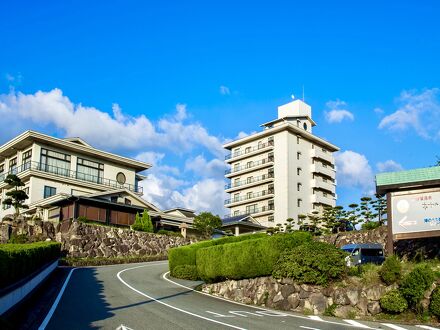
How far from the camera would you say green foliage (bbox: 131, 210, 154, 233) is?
183ft

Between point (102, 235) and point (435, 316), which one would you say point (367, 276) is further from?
point (102, 235)

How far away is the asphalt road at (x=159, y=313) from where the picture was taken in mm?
15316

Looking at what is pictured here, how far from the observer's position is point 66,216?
55.2m

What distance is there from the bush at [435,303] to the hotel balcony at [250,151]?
69243 mm

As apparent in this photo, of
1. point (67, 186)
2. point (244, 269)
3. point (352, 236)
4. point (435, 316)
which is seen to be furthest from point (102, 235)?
point (435, 316)

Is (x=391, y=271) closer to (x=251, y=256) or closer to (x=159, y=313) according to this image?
(x=251, y=256)

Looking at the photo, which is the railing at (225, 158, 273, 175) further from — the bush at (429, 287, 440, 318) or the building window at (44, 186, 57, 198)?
the bush at (429, 287, 440, 318)

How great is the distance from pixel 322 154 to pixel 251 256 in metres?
68.6

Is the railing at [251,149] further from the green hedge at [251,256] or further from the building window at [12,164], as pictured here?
the green hedge at [251,256]

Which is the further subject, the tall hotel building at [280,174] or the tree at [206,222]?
the tall hotel building at [280,174]

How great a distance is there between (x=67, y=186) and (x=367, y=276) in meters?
50.8

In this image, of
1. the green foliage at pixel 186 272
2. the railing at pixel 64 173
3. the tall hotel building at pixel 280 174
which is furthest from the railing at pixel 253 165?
the green foliage at pixel 186 272

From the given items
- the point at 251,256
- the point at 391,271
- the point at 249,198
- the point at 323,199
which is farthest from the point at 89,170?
the point at 391,271

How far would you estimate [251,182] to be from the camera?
3438 inches
